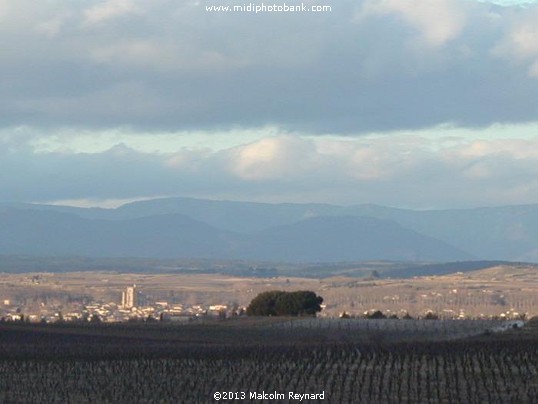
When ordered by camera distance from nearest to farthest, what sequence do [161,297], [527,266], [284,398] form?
1. [284,398]
2. [161,297]
3. [527,266]

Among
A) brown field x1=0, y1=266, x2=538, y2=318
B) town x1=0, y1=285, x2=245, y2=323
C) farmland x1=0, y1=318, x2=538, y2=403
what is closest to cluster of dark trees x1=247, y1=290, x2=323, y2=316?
brown field x1=0, y1=266, x2=538, y2=318

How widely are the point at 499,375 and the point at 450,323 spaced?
3126 cm

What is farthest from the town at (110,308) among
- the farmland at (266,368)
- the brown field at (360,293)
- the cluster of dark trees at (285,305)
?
the farmland at (266,368)

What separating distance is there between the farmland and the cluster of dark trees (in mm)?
21863

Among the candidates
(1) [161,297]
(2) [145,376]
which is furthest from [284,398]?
(1) [161,297]

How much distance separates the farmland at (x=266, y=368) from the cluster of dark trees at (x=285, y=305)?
21.9 m

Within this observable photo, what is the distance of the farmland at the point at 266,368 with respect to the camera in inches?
1352

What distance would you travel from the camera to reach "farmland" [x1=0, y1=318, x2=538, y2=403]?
34.3m

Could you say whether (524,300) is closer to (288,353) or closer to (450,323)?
(450,323)

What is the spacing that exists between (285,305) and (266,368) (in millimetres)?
43754

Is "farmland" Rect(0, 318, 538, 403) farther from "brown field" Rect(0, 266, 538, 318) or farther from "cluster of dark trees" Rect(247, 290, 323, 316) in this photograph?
"brown field" Rect(0, 266, 538, 318)

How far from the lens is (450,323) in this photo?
69.6 meters

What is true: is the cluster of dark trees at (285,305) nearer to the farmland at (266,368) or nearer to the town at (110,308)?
the town at (110,308)

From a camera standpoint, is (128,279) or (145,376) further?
(128,279)
